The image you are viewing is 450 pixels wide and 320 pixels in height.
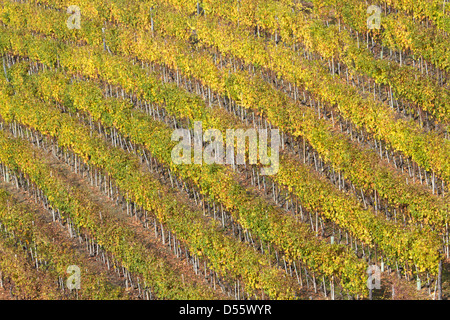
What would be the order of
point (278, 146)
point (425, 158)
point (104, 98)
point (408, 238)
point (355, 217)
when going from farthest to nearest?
point (104, 98) < point (278, 146) < point (425, 158) < point (355, 217) < point (408, 238)

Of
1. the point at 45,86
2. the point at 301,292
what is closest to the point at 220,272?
the point at 301,292

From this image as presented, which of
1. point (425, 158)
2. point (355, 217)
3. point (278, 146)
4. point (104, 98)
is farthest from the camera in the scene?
point (104, 98)

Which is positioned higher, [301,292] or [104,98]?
[104,98]

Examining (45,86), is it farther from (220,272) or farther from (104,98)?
(220,272)

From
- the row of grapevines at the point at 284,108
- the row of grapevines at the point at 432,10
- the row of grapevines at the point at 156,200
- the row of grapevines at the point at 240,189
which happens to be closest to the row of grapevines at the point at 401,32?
the row of grapevines at the point at 432,10

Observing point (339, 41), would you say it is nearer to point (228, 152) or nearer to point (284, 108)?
point (284, 108)

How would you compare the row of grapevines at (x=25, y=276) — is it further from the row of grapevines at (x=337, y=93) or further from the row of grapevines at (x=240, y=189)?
the row of grapevines at (x=337, y=93)

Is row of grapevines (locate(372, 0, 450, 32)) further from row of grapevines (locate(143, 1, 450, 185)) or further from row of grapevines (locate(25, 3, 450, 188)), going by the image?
row of grapevines (locate(25, 3, 450, 188))
